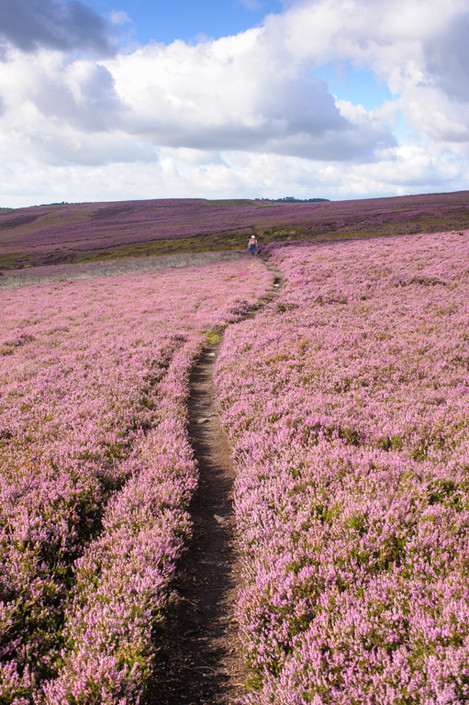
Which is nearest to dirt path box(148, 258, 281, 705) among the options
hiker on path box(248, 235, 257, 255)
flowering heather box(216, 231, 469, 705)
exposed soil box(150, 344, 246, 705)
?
exposed soil box(150, 344, 246, 705)

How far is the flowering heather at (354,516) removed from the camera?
2947 millimetres

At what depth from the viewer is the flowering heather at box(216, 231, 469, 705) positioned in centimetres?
295

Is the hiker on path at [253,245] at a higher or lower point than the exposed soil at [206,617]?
higher

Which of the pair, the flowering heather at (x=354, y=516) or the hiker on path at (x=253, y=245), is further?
the hiker on path at (x=253, y=245)

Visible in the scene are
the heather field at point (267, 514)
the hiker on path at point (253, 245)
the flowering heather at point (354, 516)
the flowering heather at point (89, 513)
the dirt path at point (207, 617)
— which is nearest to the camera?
the flowering heather at point (354, 516)

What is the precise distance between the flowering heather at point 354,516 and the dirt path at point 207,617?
274 millimetres

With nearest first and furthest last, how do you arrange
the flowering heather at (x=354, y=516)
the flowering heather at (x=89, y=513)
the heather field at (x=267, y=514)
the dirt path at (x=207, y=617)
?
the flowering heather at (x=354, y=516)
the heather field at (x=267, y=514)
the flowering heather at (x=89, y=513)
the dirt path at (x=207, y=617)

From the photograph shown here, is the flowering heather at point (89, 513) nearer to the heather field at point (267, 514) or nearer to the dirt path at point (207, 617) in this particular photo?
the heather field at point (267, 514)

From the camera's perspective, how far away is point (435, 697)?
2639mm

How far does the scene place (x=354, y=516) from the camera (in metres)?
4.33

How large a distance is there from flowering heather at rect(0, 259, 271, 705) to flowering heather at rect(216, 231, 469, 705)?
1026 mm

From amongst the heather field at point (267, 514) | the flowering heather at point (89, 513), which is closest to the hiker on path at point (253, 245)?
the flowering heather at point (89, 513)

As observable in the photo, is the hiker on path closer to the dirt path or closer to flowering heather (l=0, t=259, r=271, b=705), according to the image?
flowering heather (l=0, t=259, r=271, b=705)

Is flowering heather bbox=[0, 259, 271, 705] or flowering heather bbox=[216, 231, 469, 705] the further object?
flowering heather bbox=[0, 259, 271, 705]
